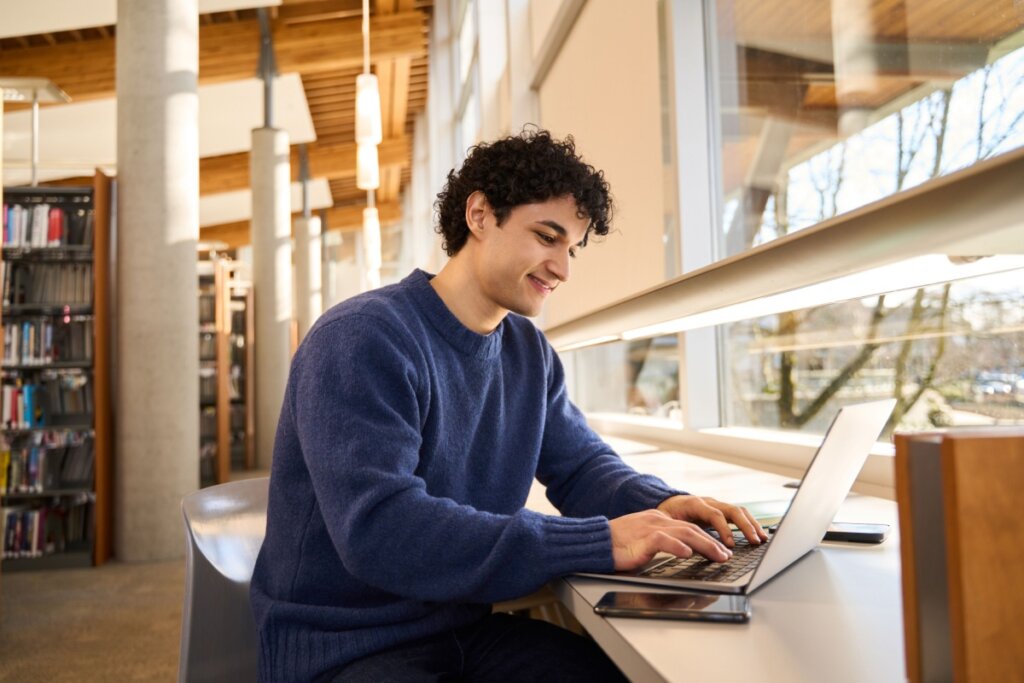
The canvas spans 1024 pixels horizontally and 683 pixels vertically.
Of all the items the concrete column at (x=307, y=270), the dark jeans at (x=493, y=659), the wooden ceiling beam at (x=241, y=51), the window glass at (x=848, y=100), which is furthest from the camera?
the concrete column at (x=307, y=270)

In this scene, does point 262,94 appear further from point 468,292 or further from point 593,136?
point 468,292

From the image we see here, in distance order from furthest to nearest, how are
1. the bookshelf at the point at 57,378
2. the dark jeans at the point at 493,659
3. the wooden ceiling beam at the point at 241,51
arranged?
the wooden ceiling beam at the point at 241,51
the bookshelf at the point at 57,378
the dark jeans at the point at 493,659

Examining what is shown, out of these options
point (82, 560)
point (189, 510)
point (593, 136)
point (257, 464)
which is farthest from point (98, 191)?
point (257, 464)

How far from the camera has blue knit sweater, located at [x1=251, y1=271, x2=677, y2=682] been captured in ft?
3.67

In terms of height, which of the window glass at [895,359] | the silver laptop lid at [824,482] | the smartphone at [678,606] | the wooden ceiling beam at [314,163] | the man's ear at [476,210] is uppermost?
the wooden ceiling beam at [314,163]

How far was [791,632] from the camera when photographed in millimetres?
873

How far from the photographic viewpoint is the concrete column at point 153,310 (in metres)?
4.98

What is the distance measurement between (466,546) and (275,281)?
9.65m

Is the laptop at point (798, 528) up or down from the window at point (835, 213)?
down

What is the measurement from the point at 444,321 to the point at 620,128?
7.55ft

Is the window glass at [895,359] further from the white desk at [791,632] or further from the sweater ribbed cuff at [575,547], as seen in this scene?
the sweater ribbed cuff at [575,547]

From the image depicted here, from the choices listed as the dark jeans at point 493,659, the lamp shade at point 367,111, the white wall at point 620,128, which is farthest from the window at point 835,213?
the lamp shade at point 367,111

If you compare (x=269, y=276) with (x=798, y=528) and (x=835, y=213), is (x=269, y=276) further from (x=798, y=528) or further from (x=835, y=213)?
(x=798, y=528)

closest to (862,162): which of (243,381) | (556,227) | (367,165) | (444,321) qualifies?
(556,227)
